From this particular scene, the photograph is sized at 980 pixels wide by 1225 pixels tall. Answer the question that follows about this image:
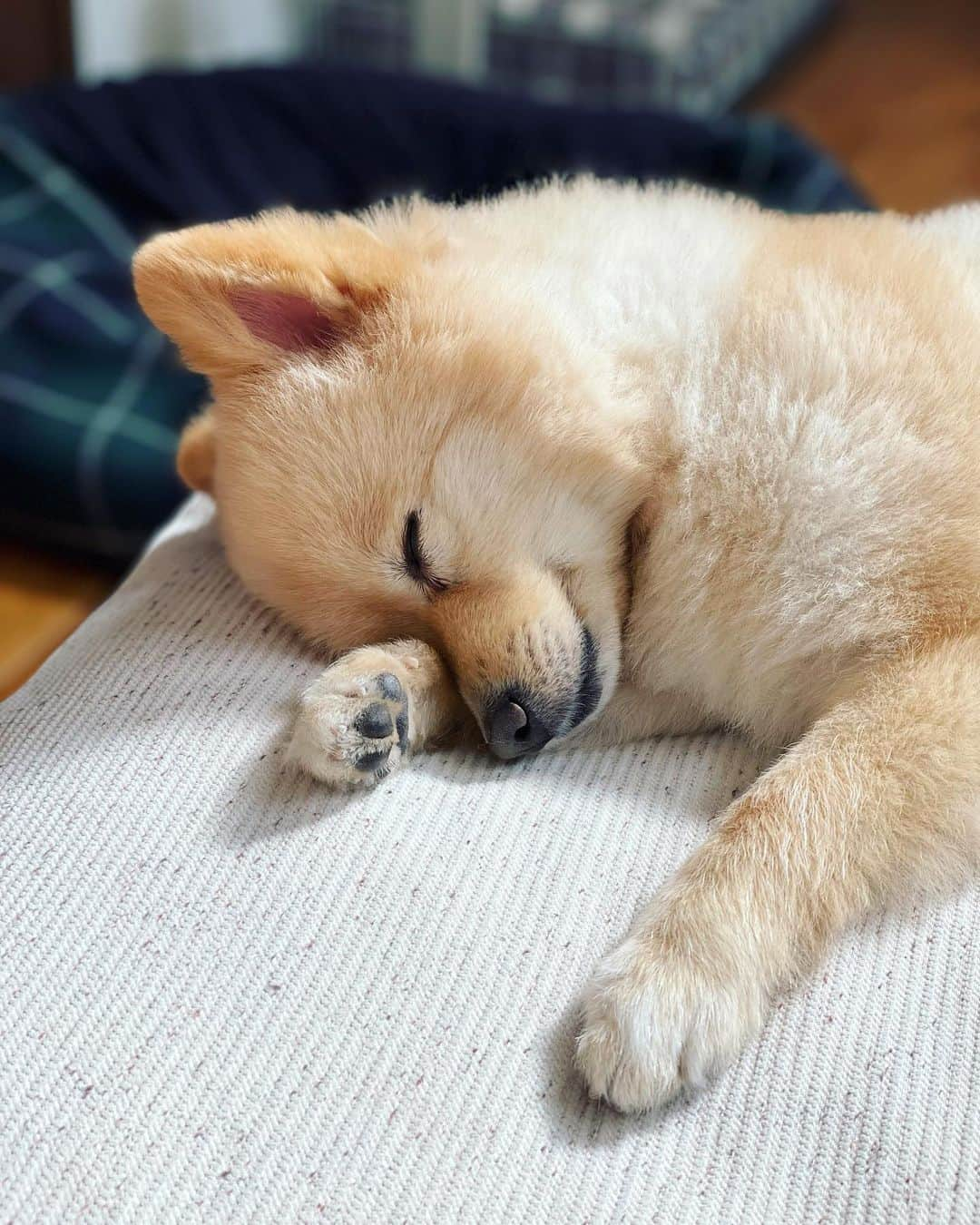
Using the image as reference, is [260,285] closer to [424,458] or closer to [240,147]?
[424,458]

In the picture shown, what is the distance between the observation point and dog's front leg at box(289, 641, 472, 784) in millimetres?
1364

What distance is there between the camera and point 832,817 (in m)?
1.32

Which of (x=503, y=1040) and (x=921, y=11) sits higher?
(x=503, y=1040)

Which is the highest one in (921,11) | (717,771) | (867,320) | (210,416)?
(867,320)

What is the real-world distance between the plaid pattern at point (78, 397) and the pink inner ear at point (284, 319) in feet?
3.79

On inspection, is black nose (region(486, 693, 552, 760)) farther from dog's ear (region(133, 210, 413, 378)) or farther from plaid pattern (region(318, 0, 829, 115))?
plaid pattern (region(318, 0, 829, 115))

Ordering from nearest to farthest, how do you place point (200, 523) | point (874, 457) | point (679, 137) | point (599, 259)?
point (874, 457)
point (599, 259)
point (200, 523)
point (679, 137)

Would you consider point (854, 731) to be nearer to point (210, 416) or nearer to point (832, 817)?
point (832, 817)

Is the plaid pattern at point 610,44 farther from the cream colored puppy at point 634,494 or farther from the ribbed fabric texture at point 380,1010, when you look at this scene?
the ribbed fabric texture at point 380,1010

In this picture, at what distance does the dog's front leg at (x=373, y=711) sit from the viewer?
1.36 m

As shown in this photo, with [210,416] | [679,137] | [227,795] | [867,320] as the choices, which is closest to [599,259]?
[867,320]

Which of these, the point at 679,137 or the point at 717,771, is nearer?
the point at 717,771

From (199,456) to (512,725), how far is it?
75 cm

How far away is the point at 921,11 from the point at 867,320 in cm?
445
